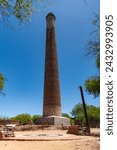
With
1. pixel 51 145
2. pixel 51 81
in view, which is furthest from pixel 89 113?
pixel 51 145

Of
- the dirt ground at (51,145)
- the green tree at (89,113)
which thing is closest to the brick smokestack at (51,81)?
the green tree at (89,113)

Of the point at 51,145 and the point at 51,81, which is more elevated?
the point at 51,81

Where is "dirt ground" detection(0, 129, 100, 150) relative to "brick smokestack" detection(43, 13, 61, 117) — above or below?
below

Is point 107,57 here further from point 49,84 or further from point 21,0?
point 49,84

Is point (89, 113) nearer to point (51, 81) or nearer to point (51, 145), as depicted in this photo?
point (51, 81)

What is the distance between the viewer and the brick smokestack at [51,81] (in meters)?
48.8

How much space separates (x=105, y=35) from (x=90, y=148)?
7.24 m

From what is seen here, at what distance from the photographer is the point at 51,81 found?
1965 inches

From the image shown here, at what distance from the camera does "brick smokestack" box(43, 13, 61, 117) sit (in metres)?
48.8

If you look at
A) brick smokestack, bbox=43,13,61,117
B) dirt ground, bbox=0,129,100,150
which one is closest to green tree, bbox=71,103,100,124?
brick smokestack, bbox=43,13,61,117

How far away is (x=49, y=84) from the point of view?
163 ft

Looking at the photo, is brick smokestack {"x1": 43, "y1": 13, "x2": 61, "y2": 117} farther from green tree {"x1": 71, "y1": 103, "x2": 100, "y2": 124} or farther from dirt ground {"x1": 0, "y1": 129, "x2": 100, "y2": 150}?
dirt ground {"x1": 0, "y1": 129, "x2": 100, "y2": 150}

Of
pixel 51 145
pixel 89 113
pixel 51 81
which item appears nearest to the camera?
pixel 51 145

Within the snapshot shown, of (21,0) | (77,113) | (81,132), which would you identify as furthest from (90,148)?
(77,113)
